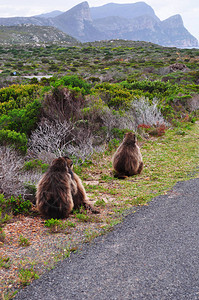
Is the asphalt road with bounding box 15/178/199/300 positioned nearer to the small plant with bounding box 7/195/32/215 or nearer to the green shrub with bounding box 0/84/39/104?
the small plant with bounding box 7/195/32/215

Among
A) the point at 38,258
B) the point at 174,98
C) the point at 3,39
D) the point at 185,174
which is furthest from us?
the point at 3,39

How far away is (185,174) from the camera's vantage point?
6.97 m

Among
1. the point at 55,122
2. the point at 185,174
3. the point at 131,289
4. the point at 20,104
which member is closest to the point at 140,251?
the point at 131,289

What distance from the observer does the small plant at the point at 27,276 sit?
293 centimetres

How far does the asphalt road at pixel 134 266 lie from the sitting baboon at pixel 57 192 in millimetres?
835

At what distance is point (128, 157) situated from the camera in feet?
22.3

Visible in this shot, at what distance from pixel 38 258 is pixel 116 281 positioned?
40.3 inches

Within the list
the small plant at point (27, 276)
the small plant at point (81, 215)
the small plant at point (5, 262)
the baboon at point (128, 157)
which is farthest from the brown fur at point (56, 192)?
the baboon at point (128, 157)

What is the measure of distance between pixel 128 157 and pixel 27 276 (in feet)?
14.0

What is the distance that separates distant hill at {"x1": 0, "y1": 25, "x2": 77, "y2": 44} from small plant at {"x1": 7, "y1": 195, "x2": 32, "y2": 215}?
3613 inches

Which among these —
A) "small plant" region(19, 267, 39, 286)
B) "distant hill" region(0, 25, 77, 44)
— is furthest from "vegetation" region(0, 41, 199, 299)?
"distant hill" region(0, 25, 77, 44)

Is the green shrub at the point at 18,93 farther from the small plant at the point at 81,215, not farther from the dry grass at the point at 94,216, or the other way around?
the small plant at the point at 81,215

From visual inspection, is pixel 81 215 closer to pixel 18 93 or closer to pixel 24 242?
pixel 24 242

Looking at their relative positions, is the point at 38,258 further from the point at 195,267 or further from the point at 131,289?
the point at 195,267
